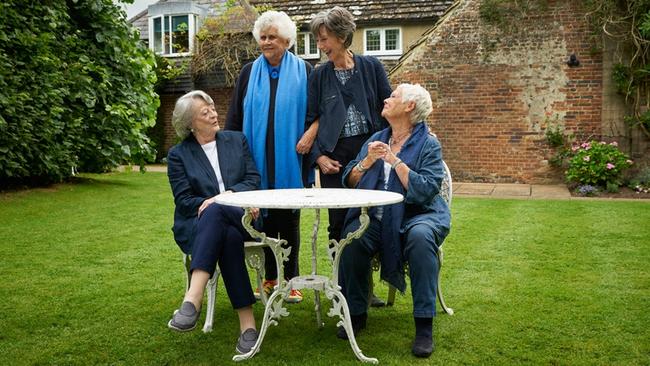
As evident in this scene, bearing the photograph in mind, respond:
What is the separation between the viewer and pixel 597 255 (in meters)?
5.83

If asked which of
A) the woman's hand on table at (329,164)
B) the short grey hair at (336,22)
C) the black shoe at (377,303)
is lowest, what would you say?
the black shoe at (377,303)

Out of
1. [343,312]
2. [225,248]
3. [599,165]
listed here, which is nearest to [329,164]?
[225,248]

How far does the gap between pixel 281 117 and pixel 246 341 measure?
143cm

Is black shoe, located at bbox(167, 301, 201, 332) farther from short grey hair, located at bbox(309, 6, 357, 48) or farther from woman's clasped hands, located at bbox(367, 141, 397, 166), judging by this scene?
short grey hair, located at bbox(309, 6, 357, 48)

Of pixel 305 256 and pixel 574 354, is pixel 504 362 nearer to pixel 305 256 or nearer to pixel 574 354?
pixel 574 354

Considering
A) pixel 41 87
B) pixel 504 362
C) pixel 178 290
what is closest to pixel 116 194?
pixel 41 87

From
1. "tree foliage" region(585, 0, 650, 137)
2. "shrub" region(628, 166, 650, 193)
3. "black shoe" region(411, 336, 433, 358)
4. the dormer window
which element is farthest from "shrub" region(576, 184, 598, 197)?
the dormer window

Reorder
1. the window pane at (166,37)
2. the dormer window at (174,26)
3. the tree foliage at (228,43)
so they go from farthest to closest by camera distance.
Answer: the window pane at (166,37) → the dormer window at (174,26) → the tree foliage at (228,43)

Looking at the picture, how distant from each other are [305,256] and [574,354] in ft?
9.84

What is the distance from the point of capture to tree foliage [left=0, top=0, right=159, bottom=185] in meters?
9.02

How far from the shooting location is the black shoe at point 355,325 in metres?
3.72

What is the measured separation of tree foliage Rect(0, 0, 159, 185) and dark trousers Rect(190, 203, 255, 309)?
6.21m

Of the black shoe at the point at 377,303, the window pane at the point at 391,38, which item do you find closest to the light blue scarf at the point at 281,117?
the black shoe at the point at 377,303

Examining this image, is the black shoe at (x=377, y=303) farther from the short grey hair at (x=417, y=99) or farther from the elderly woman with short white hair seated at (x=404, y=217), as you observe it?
the short grey hair at (x=417, y=99)
